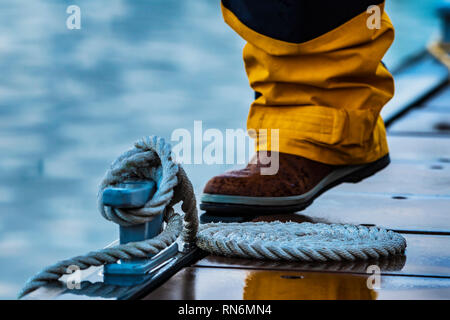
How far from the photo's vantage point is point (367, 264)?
1.13m

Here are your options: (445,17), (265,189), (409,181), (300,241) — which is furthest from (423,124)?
(445,17)

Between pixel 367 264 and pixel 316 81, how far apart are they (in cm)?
55

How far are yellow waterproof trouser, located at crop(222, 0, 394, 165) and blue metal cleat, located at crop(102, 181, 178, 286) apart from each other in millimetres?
559

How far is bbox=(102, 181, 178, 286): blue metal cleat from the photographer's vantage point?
1006mm

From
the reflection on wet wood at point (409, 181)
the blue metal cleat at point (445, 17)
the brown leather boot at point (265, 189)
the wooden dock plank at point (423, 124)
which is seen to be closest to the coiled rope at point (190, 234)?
the brown leather boot at point (265, 189)

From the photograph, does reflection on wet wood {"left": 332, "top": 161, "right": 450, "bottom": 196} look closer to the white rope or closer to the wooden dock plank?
the white rope

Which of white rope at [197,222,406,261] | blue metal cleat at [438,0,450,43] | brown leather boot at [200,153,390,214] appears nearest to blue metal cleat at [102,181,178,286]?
white rope at [197,222,406,261]

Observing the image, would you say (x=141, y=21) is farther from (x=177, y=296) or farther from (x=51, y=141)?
(x=177, y=296)

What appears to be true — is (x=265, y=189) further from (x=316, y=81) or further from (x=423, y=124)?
(x=423, y=124)

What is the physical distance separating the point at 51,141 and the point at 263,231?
4778 mm

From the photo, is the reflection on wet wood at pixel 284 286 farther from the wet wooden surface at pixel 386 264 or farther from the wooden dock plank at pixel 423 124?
the wooden dock plank at pixel 423 124

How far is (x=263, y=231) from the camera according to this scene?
4.08 ft

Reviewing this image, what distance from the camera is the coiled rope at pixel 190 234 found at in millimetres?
1022

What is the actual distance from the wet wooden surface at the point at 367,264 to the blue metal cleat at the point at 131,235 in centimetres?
4
